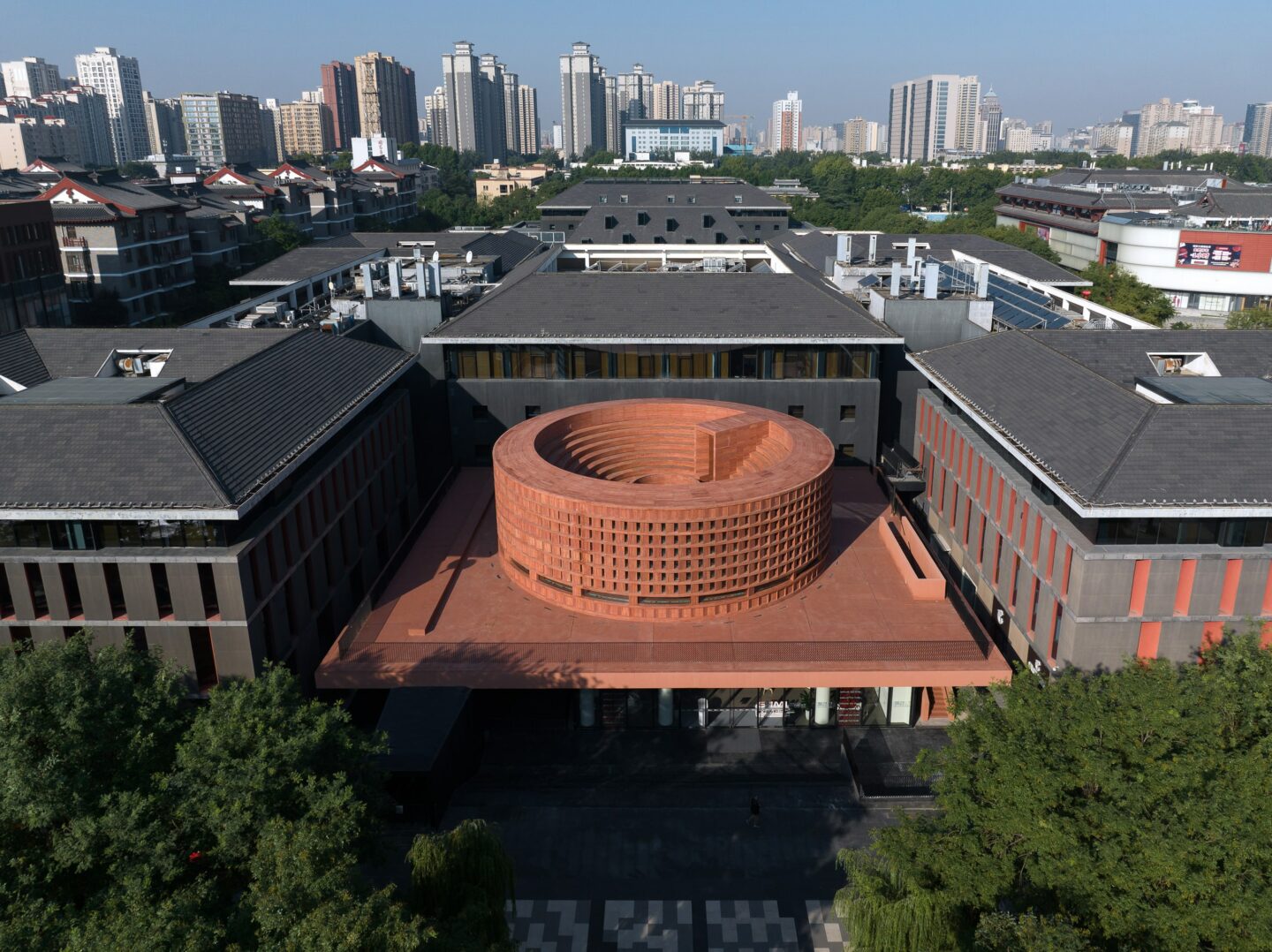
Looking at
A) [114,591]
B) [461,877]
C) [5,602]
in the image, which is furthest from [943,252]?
[5,602]

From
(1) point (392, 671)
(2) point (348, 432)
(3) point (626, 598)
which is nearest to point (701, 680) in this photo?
(3) point (626, 598)

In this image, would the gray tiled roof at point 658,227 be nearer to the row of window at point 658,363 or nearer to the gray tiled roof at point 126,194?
the gray tiled roof at point 126,194

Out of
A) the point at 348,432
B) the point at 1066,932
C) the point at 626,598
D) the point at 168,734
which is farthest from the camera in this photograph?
the point at 348,432

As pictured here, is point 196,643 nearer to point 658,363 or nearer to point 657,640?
point 657,640

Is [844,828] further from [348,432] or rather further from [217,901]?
[348,432]

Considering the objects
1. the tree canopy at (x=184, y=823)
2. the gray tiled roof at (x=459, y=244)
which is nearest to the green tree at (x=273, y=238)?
the gray tiled roof at (x=459, y=244)

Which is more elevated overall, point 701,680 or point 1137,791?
point 1137,791
